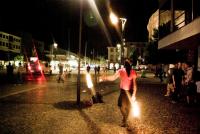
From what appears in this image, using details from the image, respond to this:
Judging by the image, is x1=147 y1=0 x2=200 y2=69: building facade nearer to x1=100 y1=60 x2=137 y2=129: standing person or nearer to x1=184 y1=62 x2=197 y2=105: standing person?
x1=184 y1=62 x2=197 y2=105: standing person

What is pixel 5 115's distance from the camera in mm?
9602

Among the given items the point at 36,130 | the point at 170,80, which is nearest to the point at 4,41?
the point at 170,80

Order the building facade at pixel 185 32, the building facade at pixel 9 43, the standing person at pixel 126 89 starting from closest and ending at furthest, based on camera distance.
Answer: the standing person at pixel 126 89 < the building facade at pixel 185 32 < the building facade at pixel 9 43

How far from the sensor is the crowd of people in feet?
42.1

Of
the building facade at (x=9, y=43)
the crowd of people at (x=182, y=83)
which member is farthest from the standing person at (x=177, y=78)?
the building facade at (x=9, y=43)

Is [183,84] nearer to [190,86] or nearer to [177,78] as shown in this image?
[177,78]

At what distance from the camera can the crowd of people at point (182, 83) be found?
42.1 feet

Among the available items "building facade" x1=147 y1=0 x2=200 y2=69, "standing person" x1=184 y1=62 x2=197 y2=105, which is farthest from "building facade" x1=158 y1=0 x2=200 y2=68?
"standing person" x1=184 y1=62 x2=197 y2=105

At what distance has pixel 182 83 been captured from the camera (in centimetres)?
1446

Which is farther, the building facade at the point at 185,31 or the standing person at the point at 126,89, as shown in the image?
the building facade at the point at 185,31

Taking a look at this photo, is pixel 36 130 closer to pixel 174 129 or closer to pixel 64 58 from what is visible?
pixel 174 129

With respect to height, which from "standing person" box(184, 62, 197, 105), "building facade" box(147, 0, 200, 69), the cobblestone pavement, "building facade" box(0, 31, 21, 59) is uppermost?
"building facade" box(0, 31, 21, 59)

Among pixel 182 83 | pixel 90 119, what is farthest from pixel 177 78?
pixel 90 119

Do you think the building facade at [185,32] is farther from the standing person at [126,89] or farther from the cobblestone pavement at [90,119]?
the standing person at [126,89]
